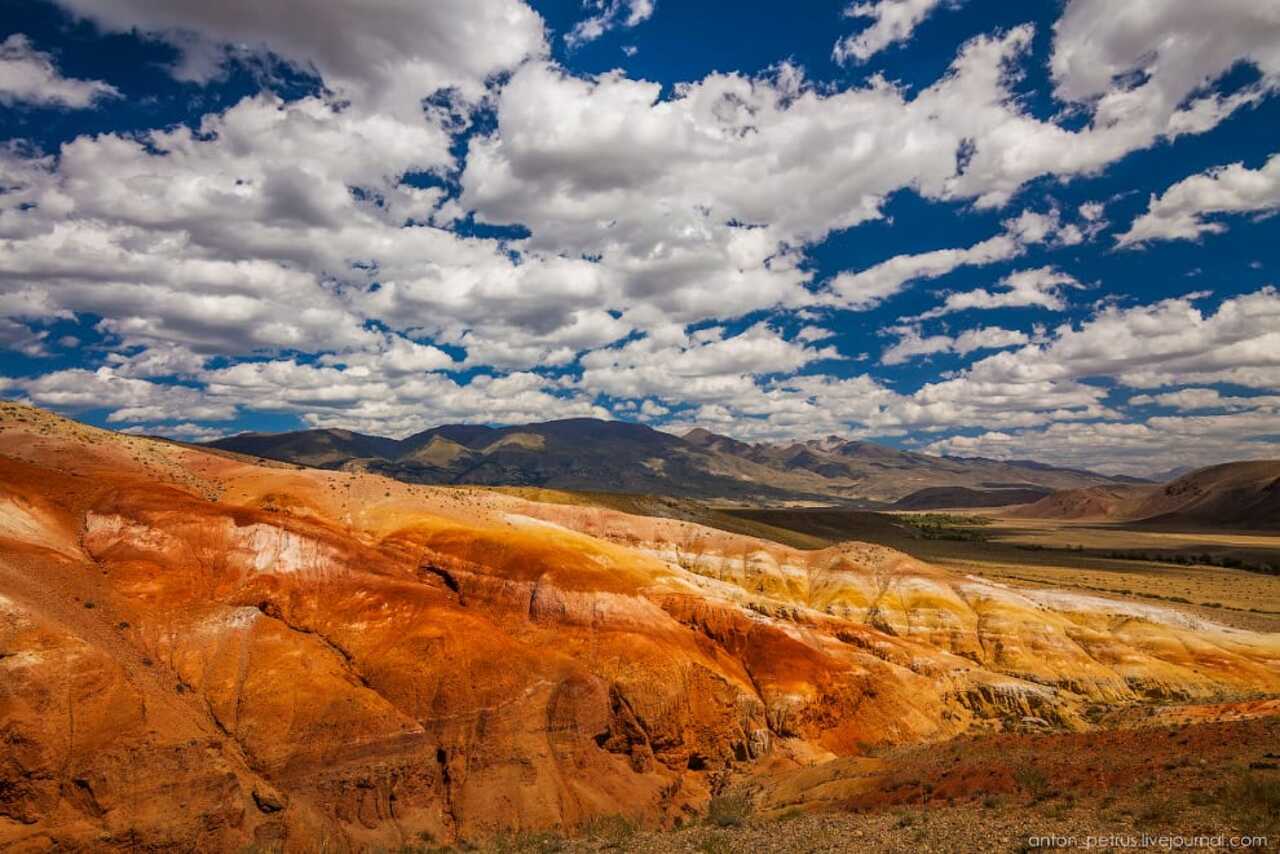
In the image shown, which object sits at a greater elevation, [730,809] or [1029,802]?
[1029,802]

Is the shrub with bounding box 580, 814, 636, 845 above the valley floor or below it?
below

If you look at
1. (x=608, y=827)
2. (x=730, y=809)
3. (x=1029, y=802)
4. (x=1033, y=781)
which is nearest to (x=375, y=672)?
(x=608, y=827)

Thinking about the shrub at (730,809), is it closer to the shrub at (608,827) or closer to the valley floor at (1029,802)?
the valley floor at (1029,802)

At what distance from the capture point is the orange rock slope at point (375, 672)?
29953 mm

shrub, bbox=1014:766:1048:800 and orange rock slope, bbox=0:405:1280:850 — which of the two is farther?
orange rock slope, bbox=0:405:1280:850

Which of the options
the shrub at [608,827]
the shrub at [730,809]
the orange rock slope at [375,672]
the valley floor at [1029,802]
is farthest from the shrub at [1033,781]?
→ the orange rock slope at [375,672]

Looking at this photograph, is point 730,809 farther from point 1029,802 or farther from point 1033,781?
point 1029,802

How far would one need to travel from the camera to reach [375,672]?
127 feet

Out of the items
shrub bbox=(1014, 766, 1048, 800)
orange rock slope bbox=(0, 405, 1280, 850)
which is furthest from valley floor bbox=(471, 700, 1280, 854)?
orange rock slope bbox=(0, 405, 1280, 850)

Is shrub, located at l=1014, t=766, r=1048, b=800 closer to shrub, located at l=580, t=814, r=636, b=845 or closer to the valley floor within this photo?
the valley floor

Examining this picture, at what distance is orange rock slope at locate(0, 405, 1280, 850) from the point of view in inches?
1179

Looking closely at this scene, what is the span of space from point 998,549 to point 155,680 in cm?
21077

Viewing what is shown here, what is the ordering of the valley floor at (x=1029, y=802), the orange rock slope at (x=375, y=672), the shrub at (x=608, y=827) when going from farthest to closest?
the shrub at (x=608, y=827) → the orange rock slope at (x=375, y=672) → the valley floor at (x=1029, y=802)

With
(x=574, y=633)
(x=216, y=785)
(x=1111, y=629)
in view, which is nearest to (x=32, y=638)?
(x=216, y=785)
